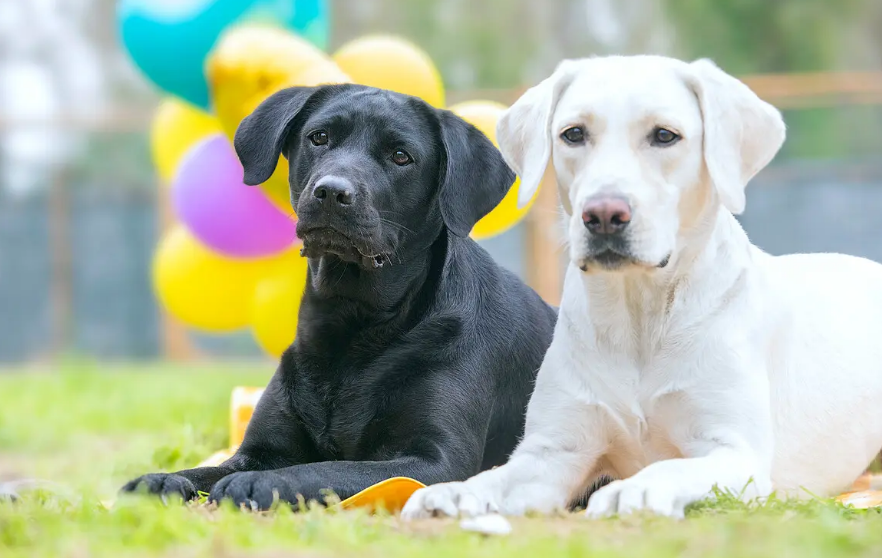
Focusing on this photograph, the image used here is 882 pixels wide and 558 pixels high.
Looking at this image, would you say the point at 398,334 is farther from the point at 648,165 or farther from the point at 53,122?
the point at 53,122

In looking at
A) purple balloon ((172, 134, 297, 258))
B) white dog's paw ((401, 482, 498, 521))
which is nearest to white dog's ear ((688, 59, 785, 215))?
white dog's paw ((401, 482, 498, 521))

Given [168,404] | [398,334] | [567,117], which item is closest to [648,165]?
[567,117]

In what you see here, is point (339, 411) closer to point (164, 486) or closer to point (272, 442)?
point (272, 442)

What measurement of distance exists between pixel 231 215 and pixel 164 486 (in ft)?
10.3

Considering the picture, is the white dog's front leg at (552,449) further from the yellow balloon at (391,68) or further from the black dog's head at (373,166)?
the yellow balloon at (391,68)

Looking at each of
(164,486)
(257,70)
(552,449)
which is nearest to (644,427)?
(552,449)

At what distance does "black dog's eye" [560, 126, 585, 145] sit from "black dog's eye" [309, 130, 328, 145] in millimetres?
888

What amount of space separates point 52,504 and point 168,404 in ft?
15.3

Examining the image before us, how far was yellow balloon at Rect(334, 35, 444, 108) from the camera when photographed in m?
5.39

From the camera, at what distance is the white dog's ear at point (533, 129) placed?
3.15m

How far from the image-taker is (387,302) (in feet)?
11.5

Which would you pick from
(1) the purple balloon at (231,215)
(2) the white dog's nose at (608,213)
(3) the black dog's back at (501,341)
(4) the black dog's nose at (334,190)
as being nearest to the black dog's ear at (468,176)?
(3) the black dog's back at (501,341)

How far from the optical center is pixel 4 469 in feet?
18.4

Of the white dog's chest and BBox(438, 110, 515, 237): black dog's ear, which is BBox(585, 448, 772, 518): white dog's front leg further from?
BBox(438, 110, 515, 237): black dog's ear
